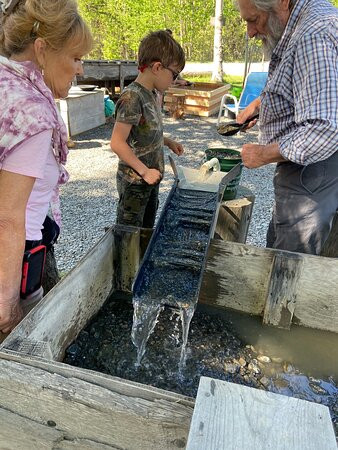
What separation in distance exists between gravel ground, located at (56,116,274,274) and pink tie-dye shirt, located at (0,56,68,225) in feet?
8.33

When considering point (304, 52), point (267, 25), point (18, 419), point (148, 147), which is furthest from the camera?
point (148, 147)

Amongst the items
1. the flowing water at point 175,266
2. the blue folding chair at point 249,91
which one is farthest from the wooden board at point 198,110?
the flowing water at point 175,266

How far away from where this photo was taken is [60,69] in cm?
146

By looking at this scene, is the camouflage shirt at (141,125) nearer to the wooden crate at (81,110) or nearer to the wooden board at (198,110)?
the wooden crate at (81,110)

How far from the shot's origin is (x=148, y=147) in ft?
9.37

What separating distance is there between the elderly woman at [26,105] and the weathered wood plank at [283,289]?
4.77ft

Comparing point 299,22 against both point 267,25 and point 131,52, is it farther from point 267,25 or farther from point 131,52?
point 131,52

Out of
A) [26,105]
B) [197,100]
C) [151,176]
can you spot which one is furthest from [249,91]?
[26,105]

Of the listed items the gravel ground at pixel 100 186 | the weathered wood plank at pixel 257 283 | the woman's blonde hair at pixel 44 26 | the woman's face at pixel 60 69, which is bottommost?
the gravel ground at pixel 100 186

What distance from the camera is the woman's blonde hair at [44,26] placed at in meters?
1.31

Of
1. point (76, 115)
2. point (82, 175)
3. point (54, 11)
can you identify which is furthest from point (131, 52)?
point (54, 11)

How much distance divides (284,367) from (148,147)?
5.86ft

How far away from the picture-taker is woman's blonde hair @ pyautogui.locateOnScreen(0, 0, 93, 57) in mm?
1310

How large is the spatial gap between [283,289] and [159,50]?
183 centimetres
